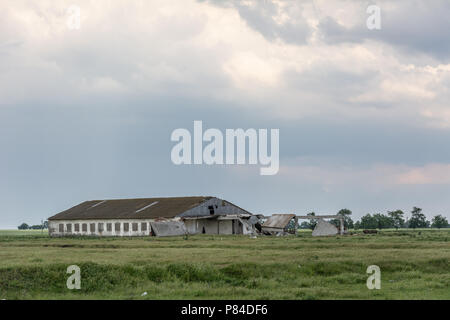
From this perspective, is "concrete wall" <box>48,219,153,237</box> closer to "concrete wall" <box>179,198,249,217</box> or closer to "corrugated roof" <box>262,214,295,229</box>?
"concrete wall" <box>179,198,249,217</box>

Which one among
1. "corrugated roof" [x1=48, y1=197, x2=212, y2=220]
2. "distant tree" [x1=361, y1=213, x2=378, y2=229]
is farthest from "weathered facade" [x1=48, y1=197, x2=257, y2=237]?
"distant tree" [x1=361, y1=213, x2=378, y2=229]

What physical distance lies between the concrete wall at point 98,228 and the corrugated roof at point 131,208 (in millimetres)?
519

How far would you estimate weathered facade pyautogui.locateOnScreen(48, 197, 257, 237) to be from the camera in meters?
70.4

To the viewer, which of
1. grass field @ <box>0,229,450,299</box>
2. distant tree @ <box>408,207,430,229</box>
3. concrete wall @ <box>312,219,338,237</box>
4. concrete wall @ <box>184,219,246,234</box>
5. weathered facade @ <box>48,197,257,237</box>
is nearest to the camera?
grass field @ <box>0,229,450,299</box>

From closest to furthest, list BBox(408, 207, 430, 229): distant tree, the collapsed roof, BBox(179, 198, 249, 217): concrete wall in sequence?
the collapsed roof → BBox(179, 198, 249, 217): concrete wall → BBox(408, 207, 430, 229): distant tree

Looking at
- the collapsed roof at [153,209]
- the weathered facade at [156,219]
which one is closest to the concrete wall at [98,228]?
the weathered facade at [156,219]

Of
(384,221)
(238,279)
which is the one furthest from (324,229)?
(384,221)

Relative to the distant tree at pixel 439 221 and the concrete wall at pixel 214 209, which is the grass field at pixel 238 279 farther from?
the distant tree at pixel 439 221

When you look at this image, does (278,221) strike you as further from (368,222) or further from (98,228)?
(368,222)

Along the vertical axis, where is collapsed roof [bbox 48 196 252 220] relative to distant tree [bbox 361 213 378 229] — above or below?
above

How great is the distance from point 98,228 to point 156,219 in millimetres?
11298

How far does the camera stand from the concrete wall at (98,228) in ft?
234
